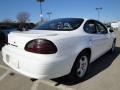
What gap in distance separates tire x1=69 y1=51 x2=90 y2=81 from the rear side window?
60 centimetres

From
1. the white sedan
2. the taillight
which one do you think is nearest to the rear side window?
the white sedan

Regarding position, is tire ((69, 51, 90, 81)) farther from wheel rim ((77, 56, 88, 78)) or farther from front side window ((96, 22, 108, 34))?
front side window ((96, 22, 108, 34))

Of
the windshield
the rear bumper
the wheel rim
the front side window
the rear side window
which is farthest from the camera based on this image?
the front side window

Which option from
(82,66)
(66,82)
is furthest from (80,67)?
(66,82)

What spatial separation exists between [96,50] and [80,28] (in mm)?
964

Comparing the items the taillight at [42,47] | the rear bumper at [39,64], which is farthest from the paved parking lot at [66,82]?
the taillight at [42,47]

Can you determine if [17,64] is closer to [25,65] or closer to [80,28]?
[25,65]

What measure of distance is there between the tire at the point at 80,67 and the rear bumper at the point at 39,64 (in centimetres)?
31

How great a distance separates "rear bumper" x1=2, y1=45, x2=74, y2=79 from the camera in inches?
117

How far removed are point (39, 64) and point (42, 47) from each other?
0.30 m

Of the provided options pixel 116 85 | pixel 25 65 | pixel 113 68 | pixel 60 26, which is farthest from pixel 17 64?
pixel 113 68

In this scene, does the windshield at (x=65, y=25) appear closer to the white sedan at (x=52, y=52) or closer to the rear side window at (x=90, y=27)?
the white sedan at (x=52, y=52)

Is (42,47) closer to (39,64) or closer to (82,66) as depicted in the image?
(39,64)

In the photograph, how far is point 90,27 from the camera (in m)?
4.50
